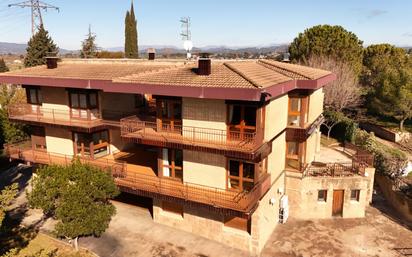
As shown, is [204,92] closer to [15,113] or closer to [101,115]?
[101,115]

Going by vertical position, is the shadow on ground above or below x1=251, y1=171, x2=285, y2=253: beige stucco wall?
below

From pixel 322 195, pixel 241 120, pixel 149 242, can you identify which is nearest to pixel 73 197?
pixel 149 242

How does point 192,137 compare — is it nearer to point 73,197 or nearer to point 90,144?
point 73,197

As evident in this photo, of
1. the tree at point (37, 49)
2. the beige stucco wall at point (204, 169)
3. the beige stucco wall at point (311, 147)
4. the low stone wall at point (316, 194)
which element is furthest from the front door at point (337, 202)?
the tree at point (37, 49)

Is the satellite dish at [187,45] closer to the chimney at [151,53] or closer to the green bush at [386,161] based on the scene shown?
the chimney at [151,53]

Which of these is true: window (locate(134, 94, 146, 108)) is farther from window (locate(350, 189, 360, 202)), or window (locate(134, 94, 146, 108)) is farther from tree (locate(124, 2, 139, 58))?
tree (locate(124, 2, 139, 58))

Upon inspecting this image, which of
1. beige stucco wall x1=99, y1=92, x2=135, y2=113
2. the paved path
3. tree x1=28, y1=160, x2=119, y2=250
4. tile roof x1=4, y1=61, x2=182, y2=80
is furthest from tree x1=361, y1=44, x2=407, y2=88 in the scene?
tree x1=28, y1=160, x2=119, y2=250
